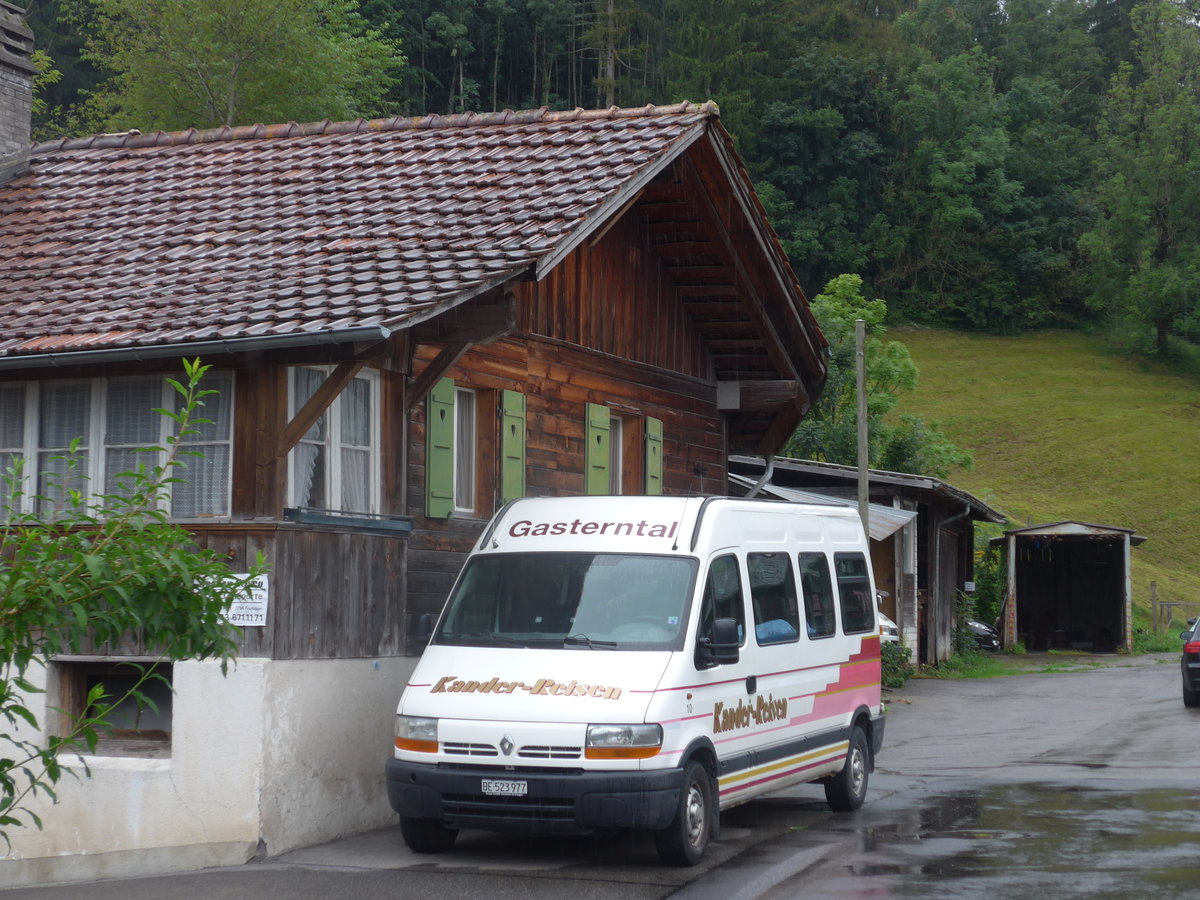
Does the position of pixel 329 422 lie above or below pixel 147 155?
below

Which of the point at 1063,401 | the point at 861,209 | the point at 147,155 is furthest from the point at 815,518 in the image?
the point at 861,209

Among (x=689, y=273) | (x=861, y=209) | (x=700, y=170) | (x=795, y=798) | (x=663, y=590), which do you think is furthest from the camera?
(x=861, y=209)

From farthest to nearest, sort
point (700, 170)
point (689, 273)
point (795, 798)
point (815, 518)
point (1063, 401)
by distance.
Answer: point (1063, 401)
point (689, 273)
point (700, 170)
point (795, 798)
point (815, 518)

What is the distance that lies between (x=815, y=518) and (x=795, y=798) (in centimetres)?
277

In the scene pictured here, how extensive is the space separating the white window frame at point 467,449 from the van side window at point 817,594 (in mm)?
3347

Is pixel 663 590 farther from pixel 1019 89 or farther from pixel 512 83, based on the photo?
pixel 1019 89

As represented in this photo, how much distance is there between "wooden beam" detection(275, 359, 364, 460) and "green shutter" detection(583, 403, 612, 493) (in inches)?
206

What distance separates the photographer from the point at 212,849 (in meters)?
10.9

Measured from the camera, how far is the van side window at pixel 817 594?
1242 cm

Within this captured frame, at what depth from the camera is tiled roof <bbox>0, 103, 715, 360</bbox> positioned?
441 inches

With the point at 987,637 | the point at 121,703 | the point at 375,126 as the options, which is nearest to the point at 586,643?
the point at 121,703

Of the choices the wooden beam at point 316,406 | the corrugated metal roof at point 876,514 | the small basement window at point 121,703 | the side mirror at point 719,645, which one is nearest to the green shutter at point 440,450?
the wooden beam at point 316,406

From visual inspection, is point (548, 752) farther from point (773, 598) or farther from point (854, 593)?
point (854, 593)

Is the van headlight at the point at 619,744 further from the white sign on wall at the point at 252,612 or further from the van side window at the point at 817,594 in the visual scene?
the van side window at the point at 817,594
